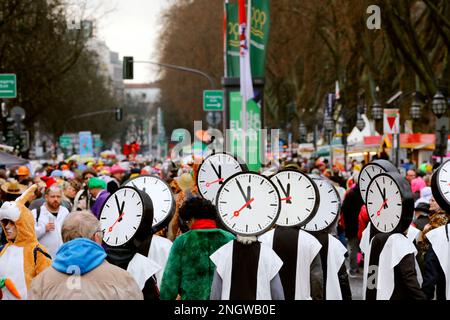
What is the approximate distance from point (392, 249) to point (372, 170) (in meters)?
1.62

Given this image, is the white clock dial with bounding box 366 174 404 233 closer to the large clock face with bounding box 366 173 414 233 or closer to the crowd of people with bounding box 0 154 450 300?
the large clock face with bounding box 366 173 414 233

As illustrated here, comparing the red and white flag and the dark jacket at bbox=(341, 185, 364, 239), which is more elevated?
the red and white flag

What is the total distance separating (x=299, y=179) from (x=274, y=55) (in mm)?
49966

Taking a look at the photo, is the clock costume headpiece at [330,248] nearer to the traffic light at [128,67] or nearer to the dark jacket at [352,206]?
the dark jacket at [352,206]

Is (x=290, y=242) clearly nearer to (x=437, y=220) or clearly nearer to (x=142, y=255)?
(x=142, y=255)

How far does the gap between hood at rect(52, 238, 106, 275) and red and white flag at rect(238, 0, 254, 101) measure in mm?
21249

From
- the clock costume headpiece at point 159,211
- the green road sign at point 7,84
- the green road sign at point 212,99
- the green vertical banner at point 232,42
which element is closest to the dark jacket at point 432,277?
the clock costume headpiece at point 159,211

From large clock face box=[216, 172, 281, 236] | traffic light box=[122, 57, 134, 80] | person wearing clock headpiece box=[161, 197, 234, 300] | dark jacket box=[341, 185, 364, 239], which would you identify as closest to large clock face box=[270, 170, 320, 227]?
person wearing clock headpiece box=[161, 197, 234, 300]

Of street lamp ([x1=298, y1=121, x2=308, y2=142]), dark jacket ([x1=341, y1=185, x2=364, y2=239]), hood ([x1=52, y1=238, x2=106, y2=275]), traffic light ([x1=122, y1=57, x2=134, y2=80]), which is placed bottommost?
street lamp ([x1=298, y1=121, x2=308, y2=142])

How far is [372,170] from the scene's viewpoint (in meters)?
9.57

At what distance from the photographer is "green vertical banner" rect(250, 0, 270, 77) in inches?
1117

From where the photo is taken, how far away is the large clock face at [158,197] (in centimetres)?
914

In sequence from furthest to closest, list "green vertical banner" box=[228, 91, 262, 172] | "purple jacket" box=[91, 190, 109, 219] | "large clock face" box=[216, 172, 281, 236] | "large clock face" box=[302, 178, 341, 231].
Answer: "green vertical banner" box=[228, 91, 262, 172] < "purple jacket" box=[91, 190, 109, 219] < "large clock face" box=[302, 178, 341, 231] < "large clock face" box=[216, 172, 281, 236]

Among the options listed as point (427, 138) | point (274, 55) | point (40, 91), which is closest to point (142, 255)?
point (427, 138)
